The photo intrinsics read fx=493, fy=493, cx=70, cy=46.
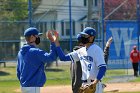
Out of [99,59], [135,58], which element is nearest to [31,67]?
[99,59]

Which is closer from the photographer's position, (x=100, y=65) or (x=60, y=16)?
(x=100, y=65)

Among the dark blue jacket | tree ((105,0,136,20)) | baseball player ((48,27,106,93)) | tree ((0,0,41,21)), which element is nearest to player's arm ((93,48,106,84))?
baseball player ((48,27,106,93))

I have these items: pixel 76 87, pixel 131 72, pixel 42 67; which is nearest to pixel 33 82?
pixel 42 67

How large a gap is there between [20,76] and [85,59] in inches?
43.7

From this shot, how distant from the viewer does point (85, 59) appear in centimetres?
759

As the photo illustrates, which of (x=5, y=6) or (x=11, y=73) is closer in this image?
(x=11, y=73)

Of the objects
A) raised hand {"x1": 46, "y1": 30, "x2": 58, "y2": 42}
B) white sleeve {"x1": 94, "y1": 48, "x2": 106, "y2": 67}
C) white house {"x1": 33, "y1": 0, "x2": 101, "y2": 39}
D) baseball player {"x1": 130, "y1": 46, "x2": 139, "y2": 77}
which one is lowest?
baseball player {"x1": 130, "y1": 46, "x2": 139, "y2": 77}

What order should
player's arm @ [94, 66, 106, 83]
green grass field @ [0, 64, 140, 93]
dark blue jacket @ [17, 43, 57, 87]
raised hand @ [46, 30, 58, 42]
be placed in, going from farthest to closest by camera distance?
green grass field @ [0, 64, 140, 93] → dark blue jacket @ [17, 43, 57, 87] → player's arm @ [94, 66, 106, 83] → raised hand @ [46, 30, 58, 42]

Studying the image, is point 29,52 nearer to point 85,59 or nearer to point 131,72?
point 85,59

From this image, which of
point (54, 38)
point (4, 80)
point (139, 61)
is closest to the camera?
point (54, 38)

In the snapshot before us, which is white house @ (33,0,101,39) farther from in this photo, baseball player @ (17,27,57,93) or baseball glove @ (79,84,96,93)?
baseball glove @ (79,84,96,93)

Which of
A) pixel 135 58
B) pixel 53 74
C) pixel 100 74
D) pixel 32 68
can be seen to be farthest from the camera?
pixel 53 74

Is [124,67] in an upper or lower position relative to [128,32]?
lower

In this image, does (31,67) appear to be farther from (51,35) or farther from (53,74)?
(53,74)
